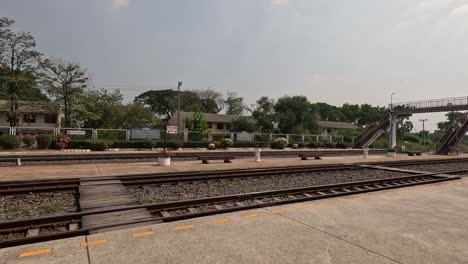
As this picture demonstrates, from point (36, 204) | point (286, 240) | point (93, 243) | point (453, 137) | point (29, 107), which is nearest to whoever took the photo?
point (93, 243)

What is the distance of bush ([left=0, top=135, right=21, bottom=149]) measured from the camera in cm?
2605

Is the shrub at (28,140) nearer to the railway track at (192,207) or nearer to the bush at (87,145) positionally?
the bush at (87,145)

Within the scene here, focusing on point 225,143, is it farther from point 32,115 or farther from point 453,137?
point 32,115

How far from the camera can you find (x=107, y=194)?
346 inches

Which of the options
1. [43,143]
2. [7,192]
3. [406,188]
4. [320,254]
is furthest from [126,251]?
[43,143]

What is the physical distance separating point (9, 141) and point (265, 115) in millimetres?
43762

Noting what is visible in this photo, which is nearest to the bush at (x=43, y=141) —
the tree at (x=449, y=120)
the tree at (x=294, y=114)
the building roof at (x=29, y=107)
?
the building roof at (x=29, y=107)

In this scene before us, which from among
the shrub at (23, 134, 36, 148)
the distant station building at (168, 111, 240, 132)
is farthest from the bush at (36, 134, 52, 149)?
the distant station building at (168, 111, 240, 132)

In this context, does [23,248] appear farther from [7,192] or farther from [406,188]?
[406,188]

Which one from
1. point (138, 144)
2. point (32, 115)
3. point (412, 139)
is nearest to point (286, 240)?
point (138, 144)

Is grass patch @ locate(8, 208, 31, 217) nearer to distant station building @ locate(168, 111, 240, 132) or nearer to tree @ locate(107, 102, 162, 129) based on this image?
tree @ locate(107, 102, 162, 129)

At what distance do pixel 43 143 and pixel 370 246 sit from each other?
102 ft

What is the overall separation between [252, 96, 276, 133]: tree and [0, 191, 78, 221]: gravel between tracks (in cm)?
5008

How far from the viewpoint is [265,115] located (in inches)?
2338
